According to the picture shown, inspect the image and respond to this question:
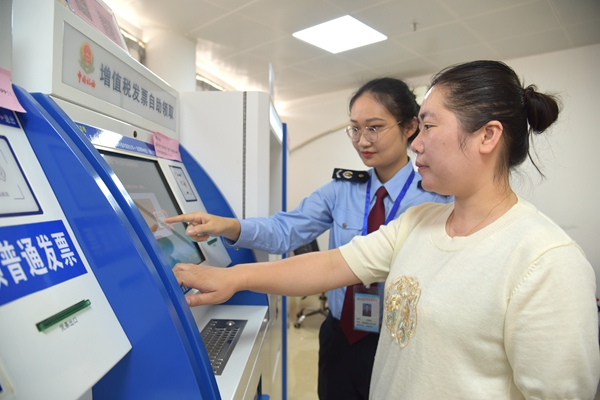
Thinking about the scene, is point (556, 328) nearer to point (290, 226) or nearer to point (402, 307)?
point (402, 307)

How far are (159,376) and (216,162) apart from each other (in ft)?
2.99

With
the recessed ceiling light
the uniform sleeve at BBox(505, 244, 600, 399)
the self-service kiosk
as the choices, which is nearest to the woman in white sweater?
the uniform sleeve at BBox(505, 244, 600, 399)

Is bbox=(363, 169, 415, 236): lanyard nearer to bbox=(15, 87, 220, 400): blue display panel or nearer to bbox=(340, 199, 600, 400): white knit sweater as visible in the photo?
bbox=(340, 199, 600, 400): white knit sweater

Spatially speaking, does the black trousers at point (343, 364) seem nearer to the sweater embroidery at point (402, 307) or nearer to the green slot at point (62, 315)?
the sweater embroidery at point (402, 307)

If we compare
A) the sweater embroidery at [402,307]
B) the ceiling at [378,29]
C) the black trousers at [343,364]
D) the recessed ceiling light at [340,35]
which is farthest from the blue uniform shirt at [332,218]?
the recessed ceiling light at [340,35]

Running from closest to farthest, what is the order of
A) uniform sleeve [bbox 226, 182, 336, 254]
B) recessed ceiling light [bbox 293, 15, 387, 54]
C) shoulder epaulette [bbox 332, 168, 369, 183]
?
uniform sleeve [bbox 226, 182, 336, 254] < shoulder epaulette [bbox 332, 168, 369, 183] < recessed ceiling light [bbox 293, 15, 387, 54]

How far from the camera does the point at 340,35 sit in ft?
11.1

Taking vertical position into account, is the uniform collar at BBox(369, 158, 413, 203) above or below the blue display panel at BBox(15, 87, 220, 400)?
above

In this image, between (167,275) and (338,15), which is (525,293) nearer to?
(167,275)

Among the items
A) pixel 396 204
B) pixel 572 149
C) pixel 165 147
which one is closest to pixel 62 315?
pixel 165 147

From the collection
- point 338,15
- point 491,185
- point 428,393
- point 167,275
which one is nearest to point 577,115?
point 338,15

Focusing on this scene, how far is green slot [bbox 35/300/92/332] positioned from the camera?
44 centimetres

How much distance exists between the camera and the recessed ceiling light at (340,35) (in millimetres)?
3148

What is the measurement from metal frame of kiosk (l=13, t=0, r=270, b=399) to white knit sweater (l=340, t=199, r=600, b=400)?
0.41 meters
